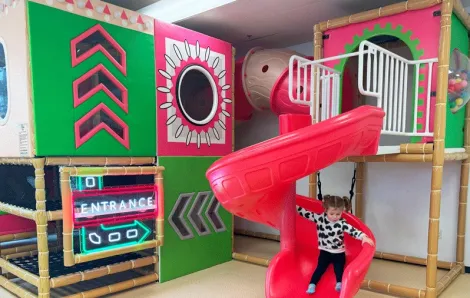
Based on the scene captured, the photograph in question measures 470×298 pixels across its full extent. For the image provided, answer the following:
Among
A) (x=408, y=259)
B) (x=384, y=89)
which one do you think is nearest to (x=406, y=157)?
(x=384, y=89)

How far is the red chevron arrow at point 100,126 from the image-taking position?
235 centimetres

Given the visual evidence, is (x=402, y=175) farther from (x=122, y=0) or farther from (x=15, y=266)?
(x=15, y=266)

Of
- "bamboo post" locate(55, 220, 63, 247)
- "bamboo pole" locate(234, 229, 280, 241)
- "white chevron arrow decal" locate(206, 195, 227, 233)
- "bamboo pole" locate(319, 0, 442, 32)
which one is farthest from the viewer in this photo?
"bamboo pole" locate(234, 229, 280, 241)

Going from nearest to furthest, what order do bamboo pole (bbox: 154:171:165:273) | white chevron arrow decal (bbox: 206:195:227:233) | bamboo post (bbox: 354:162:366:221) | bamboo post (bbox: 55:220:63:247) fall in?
bamboo pole (bbox: 154:171:165:273) < bamboo post (bbox: 55:220:63:247) < white chevron arrow decal (bbox: 206:195:227:233) < bamboo post (bbox: 354:162:366:221)

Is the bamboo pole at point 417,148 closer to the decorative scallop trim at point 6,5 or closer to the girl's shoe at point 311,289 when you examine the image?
the girl's shoe at point 311,289

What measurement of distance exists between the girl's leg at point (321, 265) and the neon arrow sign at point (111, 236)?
123 cm

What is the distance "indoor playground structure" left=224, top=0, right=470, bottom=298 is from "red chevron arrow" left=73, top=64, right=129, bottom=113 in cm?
109

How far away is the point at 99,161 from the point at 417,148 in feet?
7.01

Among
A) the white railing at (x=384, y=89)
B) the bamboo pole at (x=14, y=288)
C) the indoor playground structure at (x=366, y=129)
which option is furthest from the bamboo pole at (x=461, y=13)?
the bamboo pole at (x=14, y=288)

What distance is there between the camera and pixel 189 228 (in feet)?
9.77

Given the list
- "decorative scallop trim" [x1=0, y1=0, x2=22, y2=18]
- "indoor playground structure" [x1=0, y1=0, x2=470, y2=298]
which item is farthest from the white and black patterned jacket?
"decorative scallop trim" [x1=0, y1=0, x2=22, y2=18]

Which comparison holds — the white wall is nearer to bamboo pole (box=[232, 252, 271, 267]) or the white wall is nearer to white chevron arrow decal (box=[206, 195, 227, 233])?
bamboo pole (box=[232, 252, 271, 267])

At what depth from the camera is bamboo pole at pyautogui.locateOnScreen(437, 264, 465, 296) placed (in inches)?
100.0

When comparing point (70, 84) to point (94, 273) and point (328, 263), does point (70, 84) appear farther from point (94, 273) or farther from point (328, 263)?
point (328, 263)
